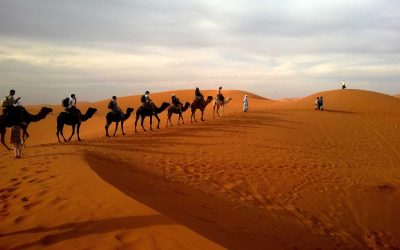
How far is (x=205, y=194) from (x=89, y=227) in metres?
4.70

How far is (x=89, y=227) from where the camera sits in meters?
6.31

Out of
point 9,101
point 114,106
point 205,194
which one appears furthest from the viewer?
point 114,106

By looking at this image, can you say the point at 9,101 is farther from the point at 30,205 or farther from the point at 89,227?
the point at 89,227

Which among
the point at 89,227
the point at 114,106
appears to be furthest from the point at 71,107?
the point at 89,227

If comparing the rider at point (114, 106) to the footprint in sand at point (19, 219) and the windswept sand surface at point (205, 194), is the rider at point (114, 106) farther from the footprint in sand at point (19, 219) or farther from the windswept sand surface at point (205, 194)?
the footprint in sand at point (19, 219)

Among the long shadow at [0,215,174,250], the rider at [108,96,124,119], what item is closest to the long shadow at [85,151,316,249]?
the long shadow at [0,215,174,250]

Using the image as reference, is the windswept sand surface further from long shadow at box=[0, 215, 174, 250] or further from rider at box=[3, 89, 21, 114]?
rider at box=[3, 89, 21, 114]

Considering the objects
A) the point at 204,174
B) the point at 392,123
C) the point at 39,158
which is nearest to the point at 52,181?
the point at 39,158

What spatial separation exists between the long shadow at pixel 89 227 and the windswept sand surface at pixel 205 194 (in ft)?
0.06

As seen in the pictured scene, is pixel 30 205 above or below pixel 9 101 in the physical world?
below

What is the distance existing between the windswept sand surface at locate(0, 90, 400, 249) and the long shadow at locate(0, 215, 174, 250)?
0.02m

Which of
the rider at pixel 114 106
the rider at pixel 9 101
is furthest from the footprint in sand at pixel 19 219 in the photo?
the rider at pixel 114 106

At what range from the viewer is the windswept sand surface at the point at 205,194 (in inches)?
251

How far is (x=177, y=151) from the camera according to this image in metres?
17.0
